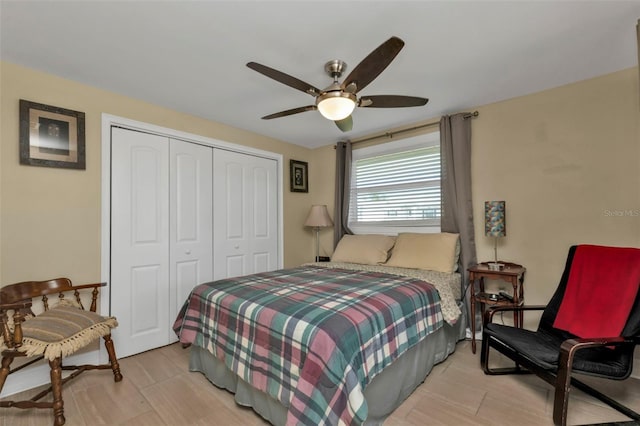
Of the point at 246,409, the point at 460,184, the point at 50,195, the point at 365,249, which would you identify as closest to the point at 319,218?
the point at 365,249

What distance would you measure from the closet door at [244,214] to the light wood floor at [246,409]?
4.48 ft

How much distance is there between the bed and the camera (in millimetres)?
1371

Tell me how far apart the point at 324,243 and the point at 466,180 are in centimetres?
218

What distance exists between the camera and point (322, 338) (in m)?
1.41

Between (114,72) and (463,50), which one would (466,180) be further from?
(114,72)

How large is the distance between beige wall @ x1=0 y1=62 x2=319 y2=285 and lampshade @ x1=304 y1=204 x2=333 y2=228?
2.19 metres

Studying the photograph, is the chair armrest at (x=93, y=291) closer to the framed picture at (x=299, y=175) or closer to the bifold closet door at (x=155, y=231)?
the bifold closet door at (x=155, y=231)

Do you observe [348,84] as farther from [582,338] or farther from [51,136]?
[51,136]

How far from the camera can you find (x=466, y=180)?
299 cm

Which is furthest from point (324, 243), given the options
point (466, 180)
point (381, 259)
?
point (466, 180)

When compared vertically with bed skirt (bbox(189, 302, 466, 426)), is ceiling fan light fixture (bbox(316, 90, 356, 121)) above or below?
above

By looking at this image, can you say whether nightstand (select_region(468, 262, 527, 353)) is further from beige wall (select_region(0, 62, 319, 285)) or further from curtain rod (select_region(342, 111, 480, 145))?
beige wall (select_region(0, 62, 319, 285))

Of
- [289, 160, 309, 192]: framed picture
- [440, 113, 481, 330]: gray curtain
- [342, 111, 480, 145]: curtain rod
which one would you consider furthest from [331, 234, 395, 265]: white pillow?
[342, 111, 480, 145]: curtain rod

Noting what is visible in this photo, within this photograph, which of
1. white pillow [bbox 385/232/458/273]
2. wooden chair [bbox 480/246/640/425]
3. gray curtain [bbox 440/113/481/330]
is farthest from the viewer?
gray curtain [bbox 440/113/481/330]
